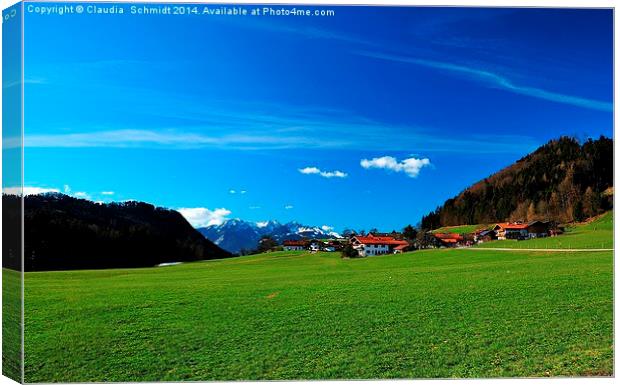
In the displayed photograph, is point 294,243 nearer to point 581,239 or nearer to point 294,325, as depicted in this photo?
point 294,325

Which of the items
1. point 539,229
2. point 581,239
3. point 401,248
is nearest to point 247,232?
point 401,248

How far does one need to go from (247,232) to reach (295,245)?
651 millimetres

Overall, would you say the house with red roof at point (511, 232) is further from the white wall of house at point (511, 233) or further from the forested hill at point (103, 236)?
the forested hill at point (103, 236)

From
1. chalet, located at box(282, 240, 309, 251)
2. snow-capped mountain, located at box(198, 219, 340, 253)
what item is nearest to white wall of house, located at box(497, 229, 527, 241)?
snow-capped mountain, located at box(198, 219, 340, 253)

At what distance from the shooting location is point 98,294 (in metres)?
7.38

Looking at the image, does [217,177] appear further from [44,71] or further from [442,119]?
[442,119]

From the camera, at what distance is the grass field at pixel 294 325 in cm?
722

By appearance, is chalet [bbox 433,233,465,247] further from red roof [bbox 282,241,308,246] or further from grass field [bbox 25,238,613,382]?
red roof [bbox 282,241,308,246]

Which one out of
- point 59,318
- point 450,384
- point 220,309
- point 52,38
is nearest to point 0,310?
point 59,318

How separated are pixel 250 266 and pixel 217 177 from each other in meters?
1.24

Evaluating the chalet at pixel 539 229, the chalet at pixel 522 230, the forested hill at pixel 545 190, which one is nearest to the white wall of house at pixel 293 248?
the forested hill at pixel 545 190

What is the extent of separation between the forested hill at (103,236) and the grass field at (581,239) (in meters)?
3.94

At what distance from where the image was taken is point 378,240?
26.8 ft

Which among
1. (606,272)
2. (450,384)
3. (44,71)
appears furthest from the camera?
(606,272)
